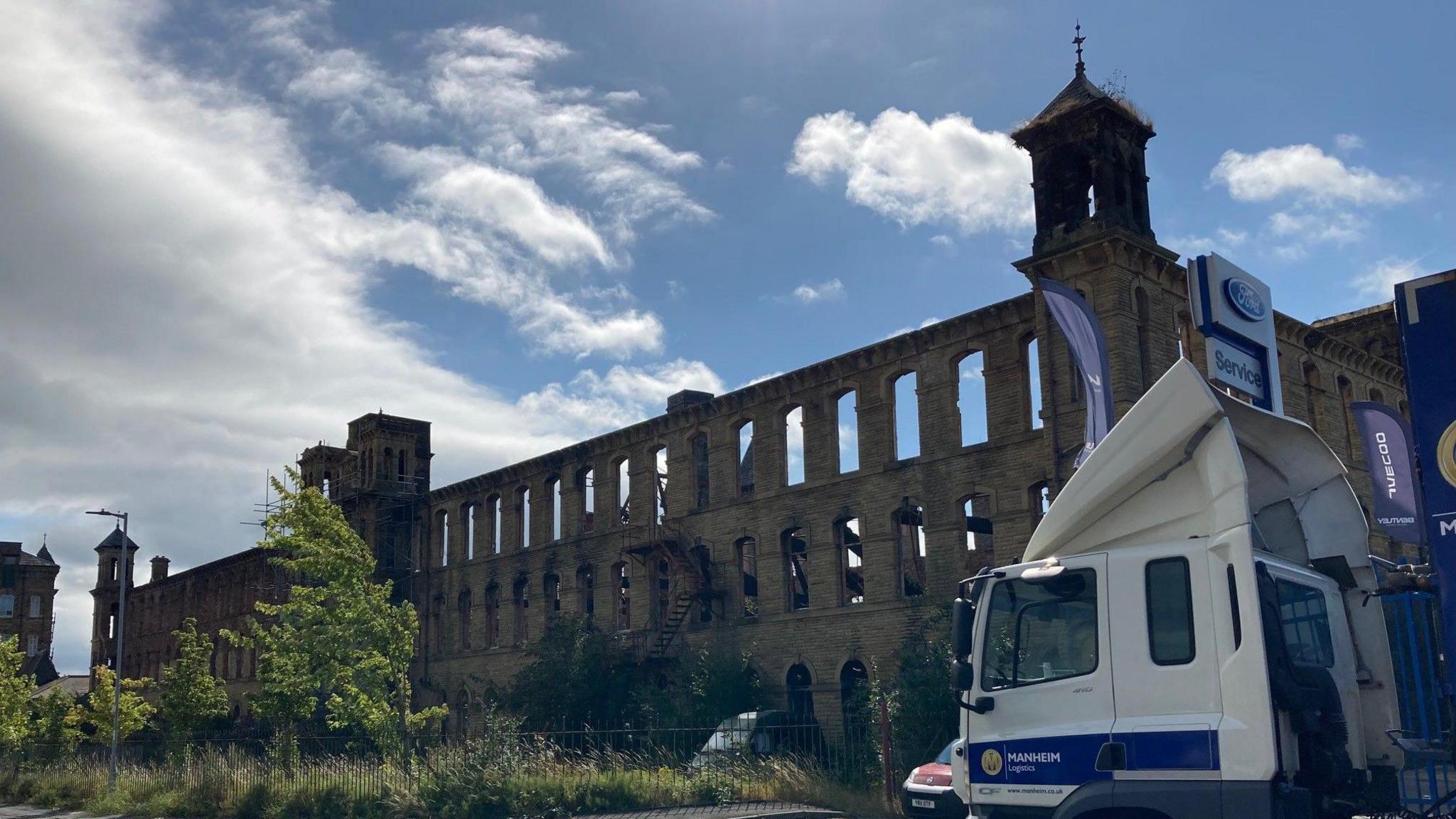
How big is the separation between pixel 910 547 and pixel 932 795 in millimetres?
17395

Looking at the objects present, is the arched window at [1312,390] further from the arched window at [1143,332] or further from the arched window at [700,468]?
the arched window at [700,468]

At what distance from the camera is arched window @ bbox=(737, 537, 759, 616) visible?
33.6m

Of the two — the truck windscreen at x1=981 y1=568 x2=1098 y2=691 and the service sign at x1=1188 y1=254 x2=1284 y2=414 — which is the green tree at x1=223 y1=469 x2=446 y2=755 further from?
the truck windscreen at x1=981 y1=568 x2=1098 y2=691

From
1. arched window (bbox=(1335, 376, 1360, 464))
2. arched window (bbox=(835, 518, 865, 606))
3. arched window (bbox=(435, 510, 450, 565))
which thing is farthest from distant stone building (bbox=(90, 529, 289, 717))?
arched window (bbox=(1335, 376, 1360, 464))

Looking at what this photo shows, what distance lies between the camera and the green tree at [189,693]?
1259 inches

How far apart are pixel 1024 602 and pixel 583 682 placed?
28029mm

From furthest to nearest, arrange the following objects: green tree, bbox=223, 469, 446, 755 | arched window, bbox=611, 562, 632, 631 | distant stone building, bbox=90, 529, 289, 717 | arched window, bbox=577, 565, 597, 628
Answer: distant stone building, bbox=90, 529, 289, 717, arched window, bbox=577, 565, 597, 628, arched window, bbox=611, 562, 632, 631, green tree, bbox=223, 469, 446, 755

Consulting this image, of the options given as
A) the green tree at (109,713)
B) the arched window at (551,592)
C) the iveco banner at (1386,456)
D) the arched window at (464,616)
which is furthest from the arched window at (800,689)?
the green tree at (109,713)

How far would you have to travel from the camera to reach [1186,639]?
7.20 m

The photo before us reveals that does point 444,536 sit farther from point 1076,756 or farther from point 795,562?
point 1076,756

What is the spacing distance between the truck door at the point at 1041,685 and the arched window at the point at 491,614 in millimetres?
37289

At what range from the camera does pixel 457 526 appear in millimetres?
46625

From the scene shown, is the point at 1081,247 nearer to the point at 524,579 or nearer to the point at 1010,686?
the point at 1010,686

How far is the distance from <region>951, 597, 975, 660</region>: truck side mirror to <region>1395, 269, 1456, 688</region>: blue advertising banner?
262 centimetres
